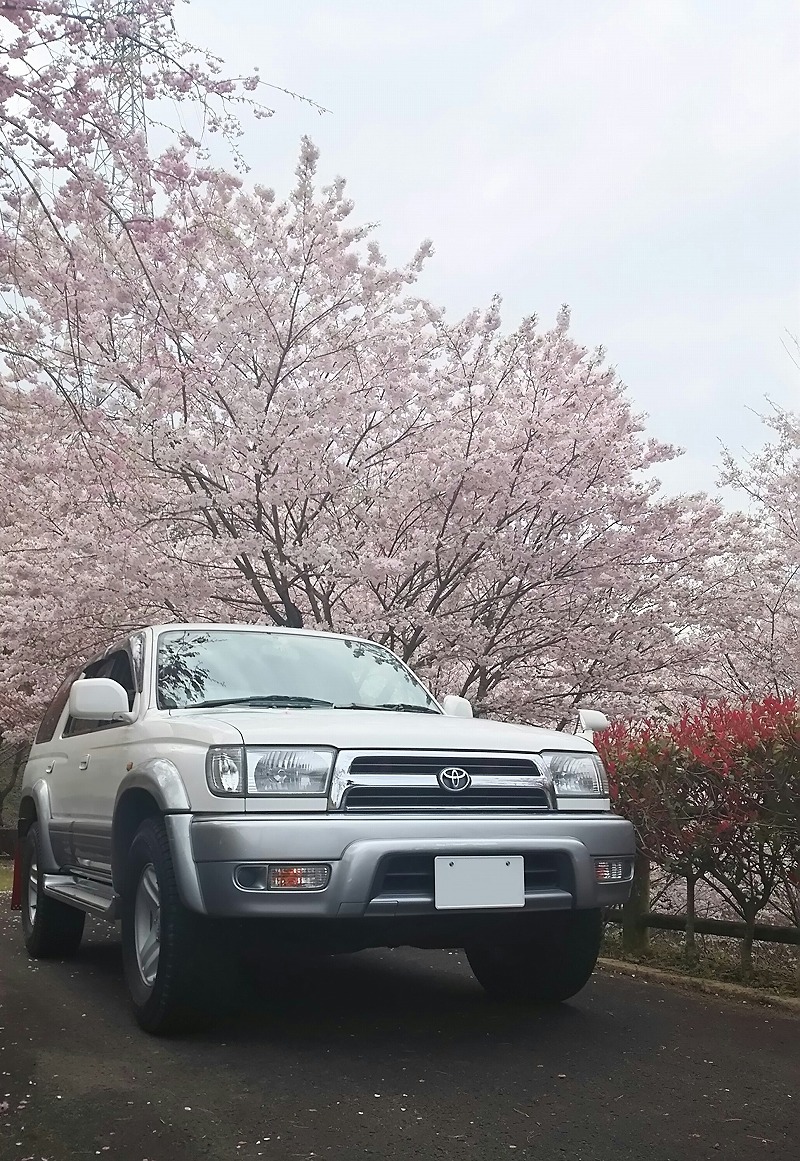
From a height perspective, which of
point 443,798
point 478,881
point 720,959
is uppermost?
point 443,798

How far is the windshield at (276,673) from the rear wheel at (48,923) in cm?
185

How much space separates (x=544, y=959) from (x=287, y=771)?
172 centimetres

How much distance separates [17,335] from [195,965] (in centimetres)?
884

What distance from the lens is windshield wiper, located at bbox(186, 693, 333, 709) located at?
5027 mm

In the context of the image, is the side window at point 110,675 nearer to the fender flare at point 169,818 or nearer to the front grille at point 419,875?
the fender flare at point 169,818

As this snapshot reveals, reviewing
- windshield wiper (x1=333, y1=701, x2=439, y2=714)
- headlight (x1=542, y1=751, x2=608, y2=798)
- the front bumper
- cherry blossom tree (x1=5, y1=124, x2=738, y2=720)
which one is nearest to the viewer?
the front bumper

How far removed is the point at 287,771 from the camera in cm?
412

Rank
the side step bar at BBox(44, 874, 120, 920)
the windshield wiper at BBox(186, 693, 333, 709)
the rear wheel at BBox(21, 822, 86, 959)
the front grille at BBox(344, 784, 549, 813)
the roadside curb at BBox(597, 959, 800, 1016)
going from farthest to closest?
the rear wheel at BBox(21, 822, 86, 959), the roadside curb at BBox(597, 959, 800, 1016), the windshield wiper at BBox(186, 693, 333, 709), the side step bar at BBox(44, 874, 120, 920), the front grille at BBox(344, 784, 549, 813)

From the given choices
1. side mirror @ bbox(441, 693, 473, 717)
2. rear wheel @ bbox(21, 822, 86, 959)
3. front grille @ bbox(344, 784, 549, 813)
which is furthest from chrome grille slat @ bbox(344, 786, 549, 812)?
rear wheel @ bbox(21, 822, 86, 959)

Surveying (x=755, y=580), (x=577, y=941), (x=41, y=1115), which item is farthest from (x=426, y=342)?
(x=41, y=1115)

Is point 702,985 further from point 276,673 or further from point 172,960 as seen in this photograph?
point 172,960

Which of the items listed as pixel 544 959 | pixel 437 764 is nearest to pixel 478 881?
pixel 437 764

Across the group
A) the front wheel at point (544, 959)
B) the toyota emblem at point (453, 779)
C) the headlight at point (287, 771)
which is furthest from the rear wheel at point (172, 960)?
the front wheel at point (544, 959)

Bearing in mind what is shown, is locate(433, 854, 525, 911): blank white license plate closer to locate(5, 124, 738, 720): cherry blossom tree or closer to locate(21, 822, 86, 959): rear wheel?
locate(21, 822, 86, 959): rear wheel
